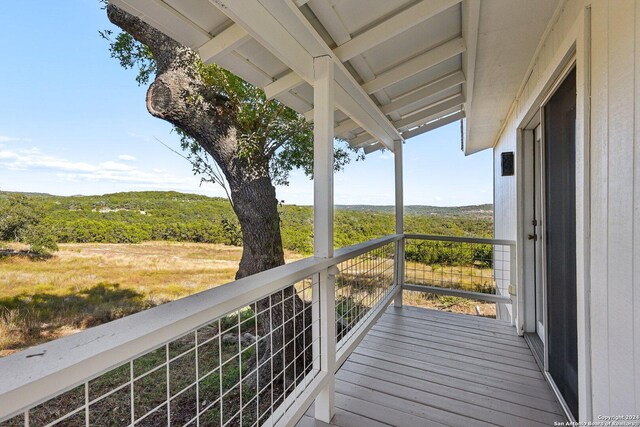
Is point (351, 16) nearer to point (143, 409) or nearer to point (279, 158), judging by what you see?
point (279, 158)

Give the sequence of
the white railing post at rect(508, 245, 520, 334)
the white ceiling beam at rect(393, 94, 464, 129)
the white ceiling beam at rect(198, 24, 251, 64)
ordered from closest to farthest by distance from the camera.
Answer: the white ceiling beam at rect(198, 24, 251, 64) → the white railing post at rect(508, 245, 520, 334) → the white ceiling beam at rect(393, 94, 464, 129)

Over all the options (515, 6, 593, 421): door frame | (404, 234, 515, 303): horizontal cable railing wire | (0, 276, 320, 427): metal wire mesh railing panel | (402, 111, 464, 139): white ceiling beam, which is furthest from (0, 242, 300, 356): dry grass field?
(515, 6, 593, 421): door frame

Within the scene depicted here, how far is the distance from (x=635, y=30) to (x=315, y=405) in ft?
6.99

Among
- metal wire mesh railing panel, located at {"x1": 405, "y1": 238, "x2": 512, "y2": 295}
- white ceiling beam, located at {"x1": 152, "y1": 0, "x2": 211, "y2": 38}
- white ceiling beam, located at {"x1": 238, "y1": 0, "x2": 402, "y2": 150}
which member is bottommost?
metal wire mesh railing panel, located at {"x1": 405, "y1": 238, "x2": 512, "y2": 295}

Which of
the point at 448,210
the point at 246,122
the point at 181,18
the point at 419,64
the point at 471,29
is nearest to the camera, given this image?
the point at 181,18

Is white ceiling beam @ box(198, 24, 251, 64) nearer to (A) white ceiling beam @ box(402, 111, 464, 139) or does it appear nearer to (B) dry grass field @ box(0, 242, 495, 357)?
(B) dry grass field @ box(0, 242, 495, 357)

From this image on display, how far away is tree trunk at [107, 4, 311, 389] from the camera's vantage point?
3707 mm

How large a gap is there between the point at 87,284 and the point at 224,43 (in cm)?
262

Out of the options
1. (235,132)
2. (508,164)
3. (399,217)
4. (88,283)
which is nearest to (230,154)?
(235,132)

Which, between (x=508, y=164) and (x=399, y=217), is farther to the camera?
(x=399, y=217)

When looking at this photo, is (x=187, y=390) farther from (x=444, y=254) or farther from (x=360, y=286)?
(x=444, y=254)

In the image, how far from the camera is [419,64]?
2.23m

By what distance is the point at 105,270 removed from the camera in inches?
113

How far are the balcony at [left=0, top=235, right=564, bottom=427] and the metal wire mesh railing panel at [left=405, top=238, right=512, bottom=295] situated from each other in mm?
40
